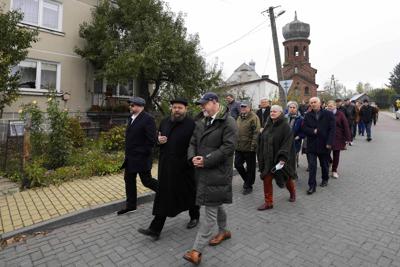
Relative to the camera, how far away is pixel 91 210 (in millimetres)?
5059

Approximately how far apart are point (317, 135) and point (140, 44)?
1101cm

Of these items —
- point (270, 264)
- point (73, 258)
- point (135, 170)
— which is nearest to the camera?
point (270, 264)

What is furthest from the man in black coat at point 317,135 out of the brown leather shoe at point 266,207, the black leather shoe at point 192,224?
the black leather shoe at point 192,224

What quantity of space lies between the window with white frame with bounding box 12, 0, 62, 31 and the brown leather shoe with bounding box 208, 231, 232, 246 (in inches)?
556

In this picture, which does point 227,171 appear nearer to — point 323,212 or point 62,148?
point 323,212

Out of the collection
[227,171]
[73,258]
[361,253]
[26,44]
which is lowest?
[73,258]

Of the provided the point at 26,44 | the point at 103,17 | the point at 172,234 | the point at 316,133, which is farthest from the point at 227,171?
the point at 103,17

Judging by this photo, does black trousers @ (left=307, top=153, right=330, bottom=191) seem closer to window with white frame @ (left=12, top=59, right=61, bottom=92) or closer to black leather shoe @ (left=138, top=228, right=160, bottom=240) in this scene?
black leather shoe @ (left=138, top=228, right=160, bottom=240)

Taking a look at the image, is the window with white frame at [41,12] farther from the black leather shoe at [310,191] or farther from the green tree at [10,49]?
the black leather shoe at [310,191]

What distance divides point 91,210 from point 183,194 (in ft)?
6.28

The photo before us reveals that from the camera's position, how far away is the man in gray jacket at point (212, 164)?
3.44 metres

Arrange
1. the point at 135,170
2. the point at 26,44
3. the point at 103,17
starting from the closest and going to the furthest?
the point at 135,170
the point at 26,44
the point at 103,17

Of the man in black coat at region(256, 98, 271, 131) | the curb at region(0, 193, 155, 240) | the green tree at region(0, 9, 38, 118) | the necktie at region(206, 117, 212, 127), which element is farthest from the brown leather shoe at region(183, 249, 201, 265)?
the green tree at region(0, 9, 38, 118)

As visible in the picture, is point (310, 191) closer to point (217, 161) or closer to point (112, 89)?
point (217, 161)
